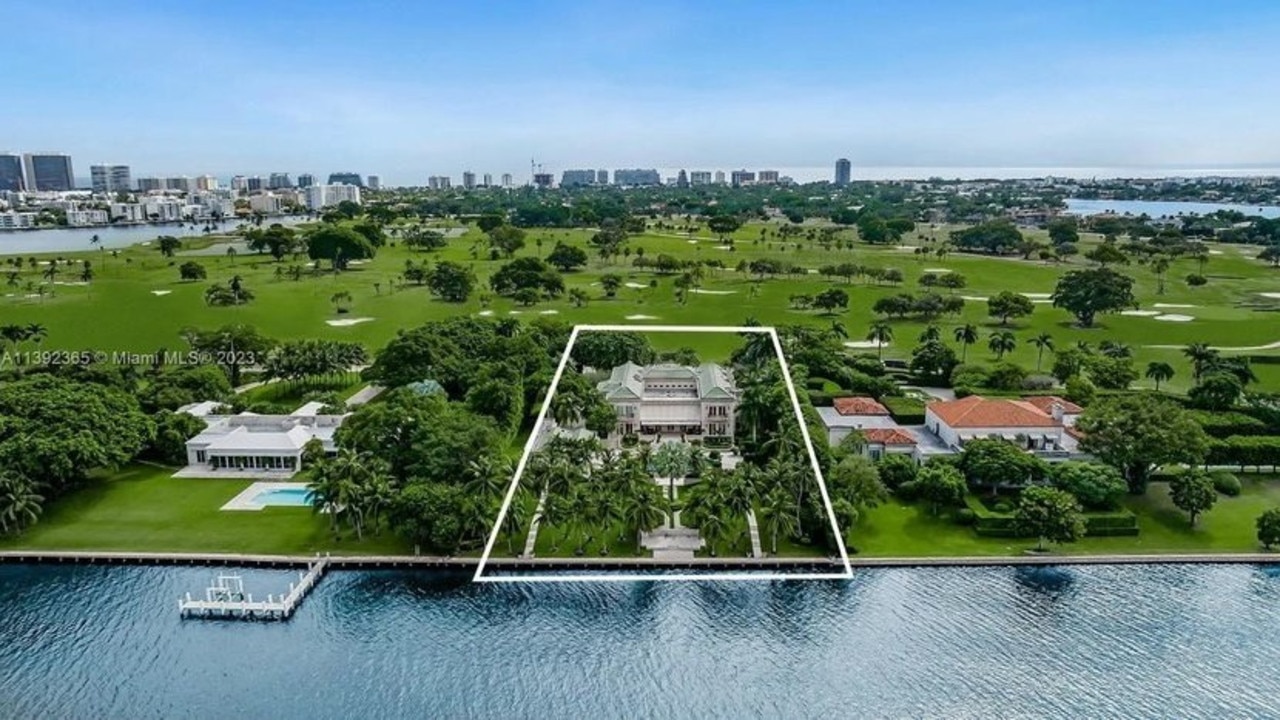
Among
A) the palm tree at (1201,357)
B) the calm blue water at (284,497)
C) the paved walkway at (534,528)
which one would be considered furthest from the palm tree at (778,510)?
the palm tree at (1201,357)

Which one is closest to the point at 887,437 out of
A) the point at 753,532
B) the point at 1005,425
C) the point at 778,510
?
the point at 1005,425

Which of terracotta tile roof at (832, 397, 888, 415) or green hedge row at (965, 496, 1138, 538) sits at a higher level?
terracotta tile roof at (832, 397, 888, 415)

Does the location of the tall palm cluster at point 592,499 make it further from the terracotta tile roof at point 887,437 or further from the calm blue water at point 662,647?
the terracotta tile roof at point 887,437

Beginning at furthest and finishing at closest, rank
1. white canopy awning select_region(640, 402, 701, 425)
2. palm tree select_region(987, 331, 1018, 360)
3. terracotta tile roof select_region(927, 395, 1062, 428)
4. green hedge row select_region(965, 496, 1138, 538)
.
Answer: palm tree select_region(987, 331, 1018, 360)
white canopy awning select_region(640, 402, 701, 425)
terracotta tile roof select_region(927, 395, 1062, 428)
green hedge row select_region(965, 496, 1138, 538)

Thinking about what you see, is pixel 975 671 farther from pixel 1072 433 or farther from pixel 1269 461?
pixel 1269 461

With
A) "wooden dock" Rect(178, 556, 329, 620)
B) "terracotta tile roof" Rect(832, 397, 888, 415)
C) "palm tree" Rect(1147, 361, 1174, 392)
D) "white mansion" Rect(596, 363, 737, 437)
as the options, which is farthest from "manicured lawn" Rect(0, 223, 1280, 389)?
"wooden dock" Rect(178, 556, 329, 620)

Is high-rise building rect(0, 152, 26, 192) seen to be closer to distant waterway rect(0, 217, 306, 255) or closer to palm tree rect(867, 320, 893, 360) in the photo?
distant waterway rect(0, 217, 306, 255)
